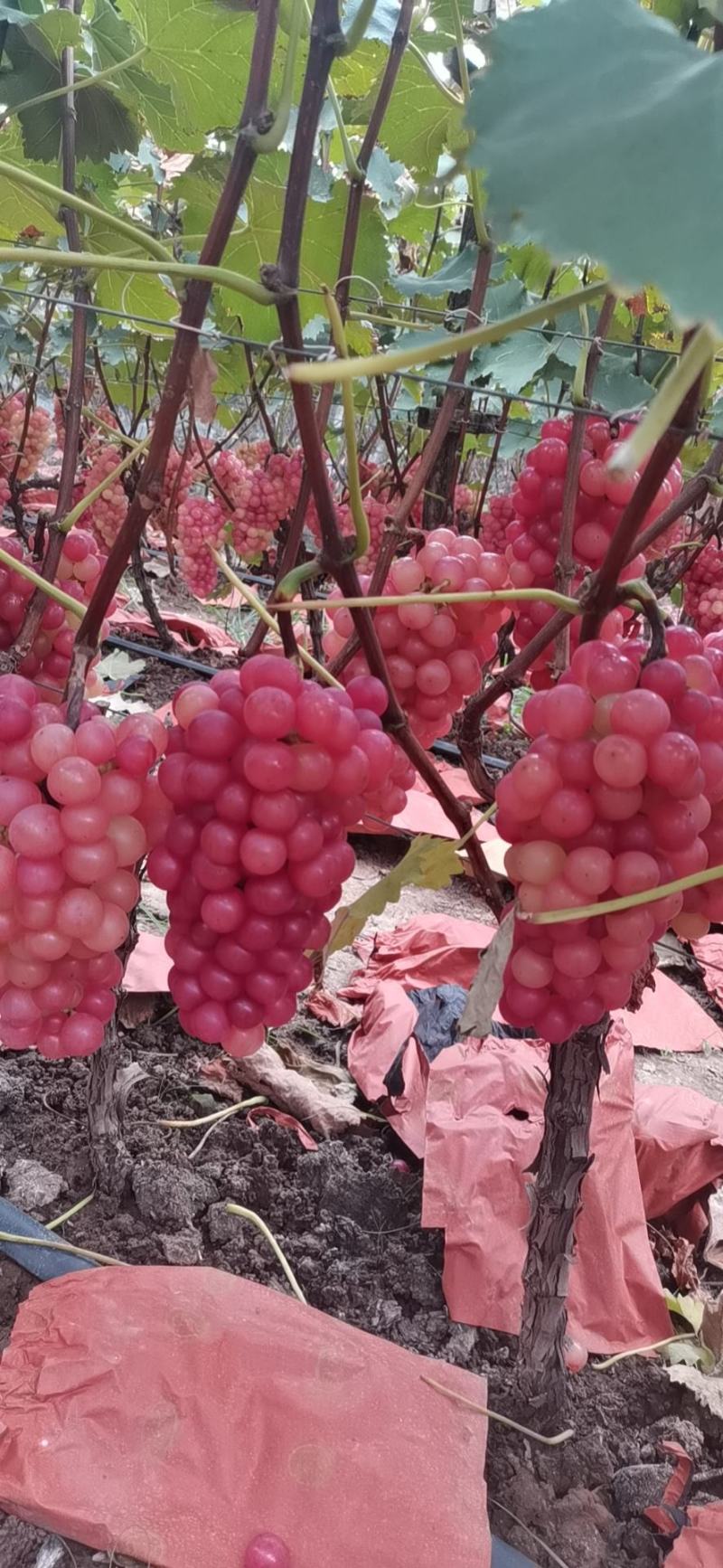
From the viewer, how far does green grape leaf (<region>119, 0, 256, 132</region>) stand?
96 cm

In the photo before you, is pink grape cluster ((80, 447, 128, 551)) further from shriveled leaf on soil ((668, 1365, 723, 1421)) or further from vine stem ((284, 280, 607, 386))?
vine stem ((284, 280, 607, 386))

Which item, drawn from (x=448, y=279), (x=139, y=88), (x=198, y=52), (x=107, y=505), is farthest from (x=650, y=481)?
(x=107, y=505)

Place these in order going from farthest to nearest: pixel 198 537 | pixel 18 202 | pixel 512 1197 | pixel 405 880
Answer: pixel 198 537 < pixel 18 202 < pixel 512 1197 < pixel 405 880

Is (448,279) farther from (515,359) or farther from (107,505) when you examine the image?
(107,505)

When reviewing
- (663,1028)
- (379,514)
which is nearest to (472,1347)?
(663,1028)

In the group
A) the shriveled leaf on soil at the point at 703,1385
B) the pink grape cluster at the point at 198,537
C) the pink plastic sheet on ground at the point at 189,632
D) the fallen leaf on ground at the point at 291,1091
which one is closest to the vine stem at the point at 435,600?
the shriveled leaf on soil at the point at 703,1385

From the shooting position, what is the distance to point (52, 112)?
43.6 inches

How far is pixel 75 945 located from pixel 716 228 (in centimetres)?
47

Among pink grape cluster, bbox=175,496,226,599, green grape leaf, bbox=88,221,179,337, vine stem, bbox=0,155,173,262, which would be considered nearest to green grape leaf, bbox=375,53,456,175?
green grape leaf, bbox=88,221,179,337

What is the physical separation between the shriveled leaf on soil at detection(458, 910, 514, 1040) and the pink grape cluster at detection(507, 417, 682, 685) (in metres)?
0.25

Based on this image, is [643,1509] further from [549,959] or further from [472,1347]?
[549,959]

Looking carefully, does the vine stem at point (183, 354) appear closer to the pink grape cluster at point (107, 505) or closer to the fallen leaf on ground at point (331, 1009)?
the fallen leaf on ground at point (331, 1009)

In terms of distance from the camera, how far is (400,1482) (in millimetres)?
918

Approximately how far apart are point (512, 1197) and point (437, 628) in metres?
0.82
